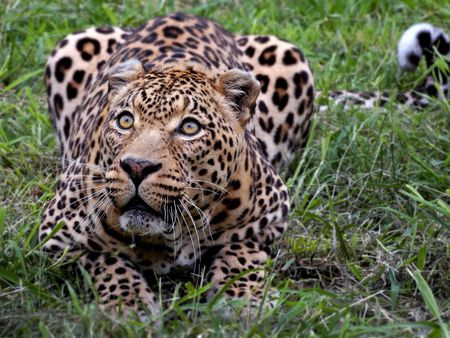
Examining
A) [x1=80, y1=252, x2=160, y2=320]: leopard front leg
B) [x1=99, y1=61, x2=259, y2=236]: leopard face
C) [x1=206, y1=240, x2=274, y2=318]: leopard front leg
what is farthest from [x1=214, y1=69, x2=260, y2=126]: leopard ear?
[x1=80, y1=252, x2=160, y2=320]: leopard front leg

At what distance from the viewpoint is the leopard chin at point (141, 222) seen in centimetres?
576

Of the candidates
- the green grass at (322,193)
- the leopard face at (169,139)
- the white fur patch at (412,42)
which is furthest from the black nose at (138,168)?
the white fur patch at (412,42)

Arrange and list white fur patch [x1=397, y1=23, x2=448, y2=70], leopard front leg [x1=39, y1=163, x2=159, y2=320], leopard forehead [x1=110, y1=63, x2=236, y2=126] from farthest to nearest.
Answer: white fur patch [x1=397, y1=23, x2=448, y2=70]
leopard front leg [x1=39, y1=163, x2=159, y2=320]
leopard forehead [x1=110, y1=63, x2=236, y2=126]

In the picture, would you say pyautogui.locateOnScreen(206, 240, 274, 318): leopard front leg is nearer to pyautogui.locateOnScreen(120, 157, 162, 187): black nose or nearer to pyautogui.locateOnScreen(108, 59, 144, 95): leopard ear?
pyautogui.locateOnScreen(120, 157, 162, 187): black nose

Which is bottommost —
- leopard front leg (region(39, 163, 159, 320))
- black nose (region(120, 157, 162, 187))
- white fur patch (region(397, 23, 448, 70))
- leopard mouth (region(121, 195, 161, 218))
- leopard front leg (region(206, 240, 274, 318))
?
leopard front leg (region(206, 240, 274, 318))

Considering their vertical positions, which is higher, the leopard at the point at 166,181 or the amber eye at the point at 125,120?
the amber eye at the point at 125,120

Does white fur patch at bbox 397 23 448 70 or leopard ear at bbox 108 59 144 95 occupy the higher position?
leopard ear at bbox 108 59 144 95

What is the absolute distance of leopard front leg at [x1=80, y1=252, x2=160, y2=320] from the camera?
5.97 meters

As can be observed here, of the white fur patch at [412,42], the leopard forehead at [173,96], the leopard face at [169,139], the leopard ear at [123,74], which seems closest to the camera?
the leopard face at [169,139]

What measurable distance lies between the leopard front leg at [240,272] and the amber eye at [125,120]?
0.98m

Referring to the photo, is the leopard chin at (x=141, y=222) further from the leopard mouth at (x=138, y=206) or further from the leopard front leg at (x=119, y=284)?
the leopard front leg at (x=119, y=284)

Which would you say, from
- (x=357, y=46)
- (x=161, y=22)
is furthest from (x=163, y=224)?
(x=357, y=46)

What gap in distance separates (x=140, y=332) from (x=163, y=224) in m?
0.72

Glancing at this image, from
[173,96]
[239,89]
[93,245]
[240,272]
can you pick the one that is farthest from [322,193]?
[173,96]
